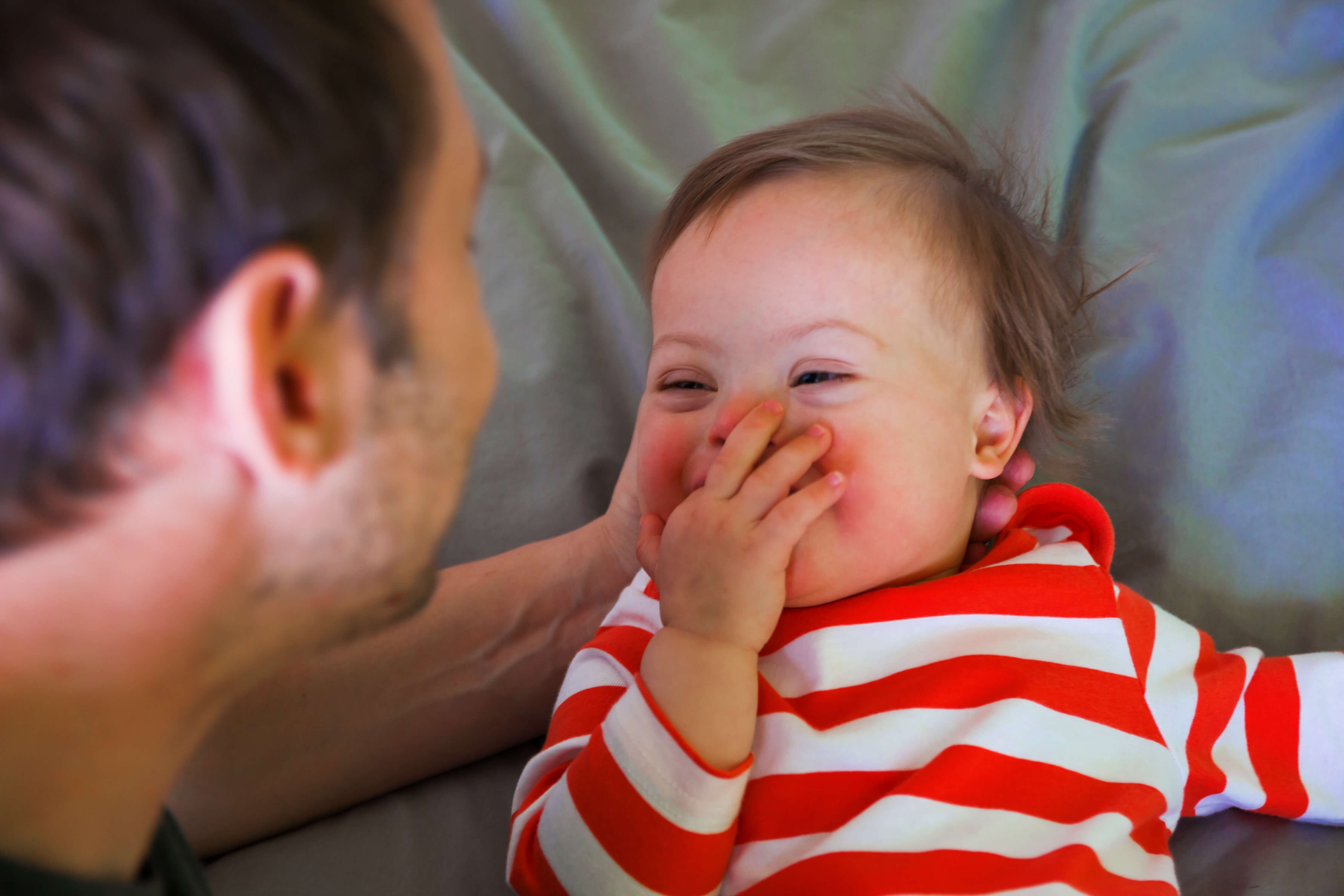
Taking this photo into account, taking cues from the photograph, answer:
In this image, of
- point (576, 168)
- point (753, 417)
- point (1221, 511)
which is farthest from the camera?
point (576, 168)

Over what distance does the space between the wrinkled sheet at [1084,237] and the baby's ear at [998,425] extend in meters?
0.23

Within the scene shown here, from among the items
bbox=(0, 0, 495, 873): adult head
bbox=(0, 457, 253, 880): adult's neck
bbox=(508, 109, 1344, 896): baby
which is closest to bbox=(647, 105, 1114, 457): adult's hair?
bbox=(508, 109, 1344, 896): baby

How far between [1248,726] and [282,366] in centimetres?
94

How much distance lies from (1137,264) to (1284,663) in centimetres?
58

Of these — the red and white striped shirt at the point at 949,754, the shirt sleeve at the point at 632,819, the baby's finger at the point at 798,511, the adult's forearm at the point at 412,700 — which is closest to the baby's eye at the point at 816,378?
the baby's finger at the point at 798,511

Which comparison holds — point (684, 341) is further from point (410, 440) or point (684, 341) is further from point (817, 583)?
point (410, 440)

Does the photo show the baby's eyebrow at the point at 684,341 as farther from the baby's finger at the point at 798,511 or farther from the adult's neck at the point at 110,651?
the adult's neck at the point at 110,651

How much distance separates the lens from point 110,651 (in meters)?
0.43

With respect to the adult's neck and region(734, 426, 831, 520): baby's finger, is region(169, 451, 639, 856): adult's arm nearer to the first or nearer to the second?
region(734, 426, 831, 520): baby's finger

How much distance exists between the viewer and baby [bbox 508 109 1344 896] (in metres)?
0.76

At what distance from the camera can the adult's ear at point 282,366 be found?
0.40 meters

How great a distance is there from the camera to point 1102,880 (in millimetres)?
740

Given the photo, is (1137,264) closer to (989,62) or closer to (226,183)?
(989,62)

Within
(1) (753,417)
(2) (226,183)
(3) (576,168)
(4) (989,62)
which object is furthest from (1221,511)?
(2) (226,183)
